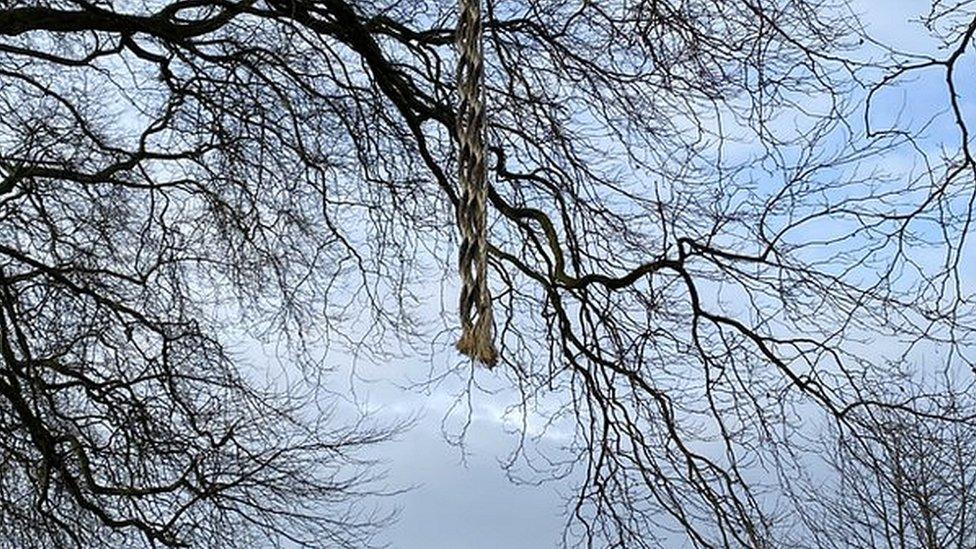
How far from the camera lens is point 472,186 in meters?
0.91

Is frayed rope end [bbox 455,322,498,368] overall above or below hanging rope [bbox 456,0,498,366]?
below

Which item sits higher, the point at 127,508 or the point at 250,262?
the point at 250,262

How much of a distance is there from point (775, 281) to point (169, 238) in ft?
6.12

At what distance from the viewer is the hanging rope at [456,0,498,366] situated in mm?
910

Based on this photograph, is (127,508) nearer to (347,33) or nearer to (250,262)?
(250,262)

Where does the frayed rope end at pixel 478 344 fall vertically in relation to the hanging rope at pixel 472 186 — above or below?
below

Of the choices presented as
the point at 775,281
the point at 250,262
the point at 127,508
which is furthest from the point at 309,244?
the point at 775,281

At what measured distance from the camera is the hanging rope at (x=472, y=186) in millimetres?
910

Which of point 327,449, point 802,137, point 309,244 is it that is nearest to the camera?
point 802,137

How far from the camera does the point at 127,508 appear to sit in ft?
12.4

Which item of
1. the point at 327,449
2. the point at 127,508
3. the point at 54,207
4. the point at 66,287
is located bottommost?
the point at 127,508

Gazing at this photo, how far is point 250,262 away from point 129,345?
478 millimetres

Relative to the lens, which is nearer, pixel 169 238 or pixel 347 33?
pixel 347 33

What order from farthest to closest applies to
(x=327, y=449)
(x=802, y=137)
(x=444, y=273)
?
(x=327, y=449) → (x=444, y=273) → (x=802, y=137)
